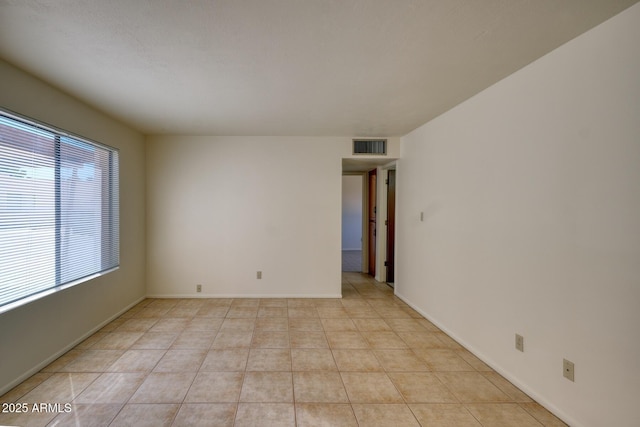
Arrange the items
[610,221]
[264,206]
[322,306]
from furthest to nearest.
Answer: [264,206] < [322,306] < [610,221]

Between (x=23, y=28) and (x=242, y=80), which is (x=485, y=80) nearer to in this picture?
(x=242, y=80)

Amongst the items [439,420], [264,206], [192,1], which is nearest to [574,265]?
[439,420]

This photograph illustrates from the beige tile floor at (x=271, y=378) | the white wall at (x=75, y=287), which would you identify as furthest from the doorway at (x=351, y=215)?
the white wall at (x=75, y=287)

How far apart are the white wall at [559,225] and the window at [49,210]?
384 cm

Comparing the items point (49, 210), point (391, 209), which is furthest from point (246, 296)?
point (391, 209)

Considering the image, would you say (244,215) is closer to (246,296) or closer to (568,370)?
(246,296)

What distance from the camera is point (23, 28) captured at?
1.77 metres

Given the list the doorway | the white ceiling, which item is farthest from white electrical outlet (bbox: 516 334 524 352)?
the doorway

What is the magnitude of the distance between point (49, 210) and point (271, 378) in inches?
96.0

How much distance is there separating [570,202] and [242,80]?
2551mm

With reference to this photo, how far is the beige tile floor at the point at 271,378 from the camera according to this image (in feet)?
6.37

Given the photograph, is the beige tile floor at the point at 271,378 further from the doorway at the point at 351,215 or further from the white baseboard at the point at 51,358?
the doorway at the point at 351,215

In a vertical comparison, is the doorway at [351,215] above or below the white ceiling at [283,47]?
below

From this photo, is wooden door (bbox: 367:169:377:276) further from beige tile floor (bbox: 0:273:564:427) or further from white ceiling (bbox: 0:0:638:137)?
white ceiling (bbox: 0:0:638:137)
